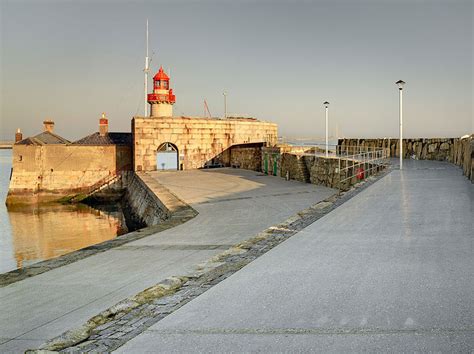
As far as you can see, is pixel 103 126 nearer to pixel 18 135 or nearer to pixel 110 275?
pixel 18 135

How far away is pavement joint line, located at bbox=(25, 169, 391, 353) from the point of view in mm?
3287

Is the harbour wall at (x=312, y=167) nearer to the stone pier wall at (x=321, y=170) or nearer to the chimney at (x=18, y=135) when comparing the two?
the stone pier wall at (x=321, y=170)

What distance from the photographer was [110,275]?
5516 millimetres

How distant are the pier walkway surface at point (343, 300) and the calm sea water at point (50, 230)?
8.73 metres

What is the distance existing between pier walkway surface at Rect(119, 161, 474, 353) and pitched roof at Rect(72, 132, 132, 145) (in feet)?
96.9

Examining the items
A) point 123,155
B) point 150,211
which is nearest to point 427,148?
point 150,211

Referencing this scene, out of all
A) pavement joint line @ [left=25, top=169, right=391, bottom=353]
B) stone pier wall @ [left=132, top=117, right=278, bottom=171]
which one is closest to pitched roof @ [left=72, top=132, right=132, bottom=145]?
stone pier wall @ [left=132, top=117, right=278, bottom=171]

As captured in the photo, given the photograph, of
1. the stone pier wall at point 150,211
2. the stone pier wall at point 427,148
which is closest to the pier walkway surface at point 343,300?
the stone pier wall at point 150,211

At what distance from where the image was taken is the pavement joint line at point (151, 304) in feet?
10.8

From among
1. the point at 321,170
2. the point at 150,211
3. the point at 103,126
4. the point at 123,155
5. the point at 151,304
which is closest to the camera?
the point at 151,304

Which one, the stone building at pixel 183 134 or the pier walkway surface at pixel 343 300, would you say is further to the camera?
the stone building at pixel 183 134

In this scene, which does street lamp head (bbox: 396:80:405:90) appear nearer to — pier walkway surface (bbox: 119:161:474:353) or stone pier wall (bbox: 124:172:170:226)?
stone pier wall (bbox: 124:172:170:226)

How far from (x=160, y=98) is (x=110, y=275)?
95.8ft

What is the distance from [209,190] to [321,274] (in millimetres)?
12731
